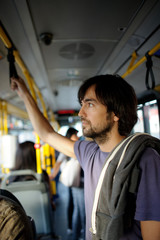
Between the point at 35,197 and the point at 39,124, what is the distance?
1.16 meters

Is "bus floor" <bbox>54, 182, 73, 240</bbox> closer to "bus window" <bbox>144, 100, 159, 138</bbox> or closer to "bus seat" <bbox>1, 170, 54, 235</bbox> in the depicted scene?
"bus seat" <bbox>1, 170, 54, 235</bbox>

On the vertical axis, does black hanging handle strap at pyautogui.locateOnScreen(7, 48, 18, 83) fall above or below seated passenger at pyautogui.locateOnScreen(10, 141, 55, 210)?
above

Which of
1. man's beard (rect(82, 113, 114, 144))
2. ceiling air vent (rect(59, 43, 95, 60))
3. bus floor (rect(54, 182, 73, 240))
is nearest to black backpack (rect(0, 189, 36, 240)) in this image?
man's beard (rect(82, 113, 114, 144))

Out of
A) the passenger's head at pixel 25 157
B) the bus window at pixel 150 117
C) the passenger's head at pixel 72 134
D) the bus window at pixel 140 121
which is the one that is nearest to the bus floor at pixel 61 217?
the passenger's head at pixel 25 157

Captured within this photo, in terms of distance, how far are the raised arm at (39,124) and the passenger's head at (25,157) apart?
43.4 inches

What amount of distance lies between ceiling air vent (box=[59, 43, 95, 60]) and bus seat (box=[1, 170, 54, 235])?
1682 millimetres

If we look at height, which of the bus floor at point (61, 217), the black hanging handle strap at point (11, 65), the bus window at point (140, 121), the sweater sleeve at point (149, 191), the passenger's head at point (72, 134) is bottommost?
the bus floor at point (61, 217)

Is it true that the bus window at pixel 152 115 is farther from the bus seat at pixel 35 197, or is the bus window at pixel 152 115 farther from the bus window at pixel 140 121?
the bus seat at pixel 35 197

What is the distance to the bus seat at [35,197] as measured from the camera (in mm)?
2248

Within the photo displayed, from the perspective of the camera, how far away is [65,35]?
201cm

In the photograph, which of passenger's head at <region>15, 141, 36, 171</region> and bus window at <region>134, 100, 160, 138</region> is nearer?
bus window at <region>134, 100, 160, 138</region>

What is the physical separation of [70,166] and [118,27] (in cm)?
204

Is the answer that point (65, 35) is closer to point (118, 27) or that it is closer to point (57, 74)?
point (118, 27)

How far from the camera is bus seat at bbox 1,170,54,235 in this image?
7.38 feet
